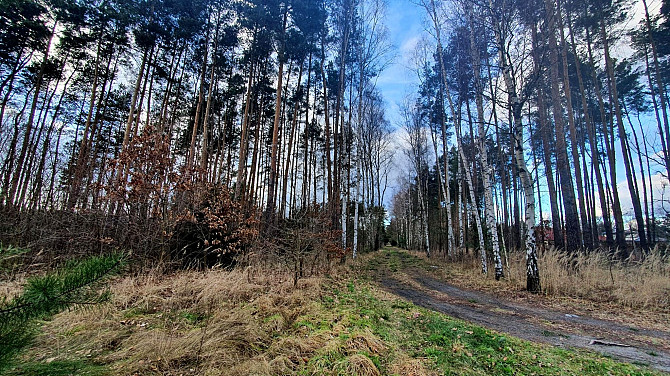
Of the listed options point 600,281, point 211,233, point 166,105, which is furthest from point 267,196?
point 600,281

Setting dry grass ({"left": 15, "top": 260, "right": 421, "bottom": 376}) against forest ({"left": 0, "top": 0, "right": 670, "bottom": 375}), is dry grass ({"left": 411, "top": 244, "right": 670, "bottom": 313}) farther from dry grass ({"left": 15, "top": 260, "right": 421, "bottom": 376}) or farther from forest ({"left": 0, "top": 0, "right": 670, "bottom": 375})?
dry grass ({"left": 15, "top": 260, "right": 421, "bottom": 376})

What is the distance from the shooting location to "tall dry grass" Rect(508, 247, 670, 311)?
228 inches

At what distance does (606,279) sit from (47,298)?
1048 centimetres

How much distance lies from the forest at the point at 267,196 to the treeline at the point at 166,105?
79 mm

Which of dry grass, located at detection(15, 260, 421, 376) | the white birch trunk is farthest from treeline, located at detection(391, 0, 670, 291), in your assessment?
dry grass, located at detection(15, 260, 421, 376)

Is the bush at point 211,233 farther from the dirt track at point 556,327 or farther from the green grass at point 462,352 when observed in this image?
the dirt track at point 556,327

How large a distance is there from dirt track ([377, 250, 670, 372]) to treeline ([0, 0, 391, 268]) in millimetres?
4846

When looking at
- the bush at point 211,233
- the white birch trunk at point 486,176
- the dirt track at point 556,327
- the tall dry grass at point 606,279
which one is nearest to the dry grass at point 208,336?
the bush at point 211,233

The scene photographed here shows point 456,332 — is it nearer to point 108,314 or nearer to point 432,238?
point 108,314

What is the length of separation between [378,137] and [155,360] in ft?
61.9

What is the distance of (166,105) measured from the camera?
13570mm

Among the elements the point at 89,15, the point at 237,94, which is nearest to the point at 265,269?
the point at 237,94

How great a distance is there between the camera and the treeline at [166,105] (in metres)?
6.16

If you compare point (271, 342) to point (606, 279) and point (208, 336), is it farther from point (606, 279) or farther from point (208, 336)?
point (606, 279)
